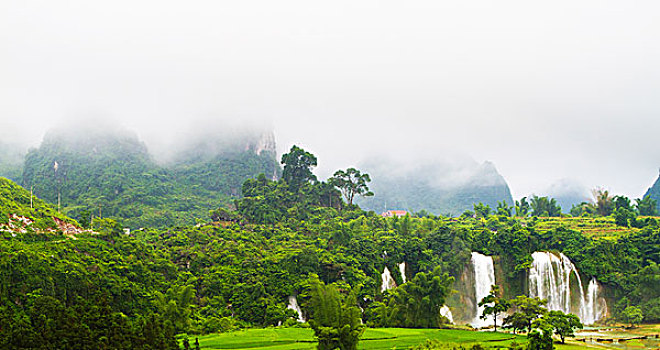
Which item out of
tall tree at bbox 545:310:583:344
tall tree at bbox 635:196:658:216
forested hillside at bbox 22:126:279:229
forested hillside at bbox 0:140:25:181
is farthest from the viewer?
forested hillside at bbox 0:140:25:181

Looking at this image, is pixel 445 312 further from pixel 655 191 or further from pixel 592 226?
pixel 655 191

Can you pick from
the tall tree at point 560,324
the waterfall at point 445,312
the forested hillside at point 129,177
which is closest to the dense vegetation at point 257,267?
the waterfall at point 445,312

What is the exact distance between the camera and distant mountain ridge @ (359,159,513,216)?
101500 mm

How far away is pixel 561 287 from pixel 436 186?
78.3 m

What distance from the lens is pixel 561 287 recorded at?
3275 cm

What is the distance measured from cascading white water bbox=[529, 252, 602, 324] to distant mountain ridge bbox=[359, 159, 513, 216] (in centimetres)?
6279

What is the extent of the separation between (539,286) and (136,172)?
1941 inches

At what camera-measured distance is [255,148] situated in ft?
246

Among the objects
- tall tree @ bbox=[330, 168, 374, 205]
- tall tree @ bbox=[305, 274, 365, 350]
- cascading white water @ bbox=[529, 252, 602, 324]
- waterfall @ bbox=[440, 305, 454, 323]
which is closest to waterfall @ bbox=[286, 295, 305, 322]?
tall tree @ bbox=[305, 274, 365, 350]

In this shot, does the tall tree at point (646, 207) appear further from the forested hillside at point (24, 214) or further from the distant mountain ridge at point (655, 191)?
the forested hillside at point (24, 214)

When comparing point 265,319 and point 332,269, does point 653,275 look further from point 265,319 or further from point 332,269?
point 265,319

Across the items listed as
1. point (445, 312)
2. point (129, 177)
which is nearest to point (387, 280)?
point (445, 312)

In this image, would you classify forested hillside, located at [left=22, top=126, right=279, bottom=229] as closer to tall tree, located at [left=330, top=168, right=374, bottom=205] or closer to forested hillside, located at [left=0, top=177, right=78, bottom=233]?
tall tree, located at [left=330, top=168, right=374, bottom=205]

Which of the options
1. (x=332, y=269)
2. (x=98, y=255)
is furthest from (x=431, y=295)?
(x=98, y=255)
